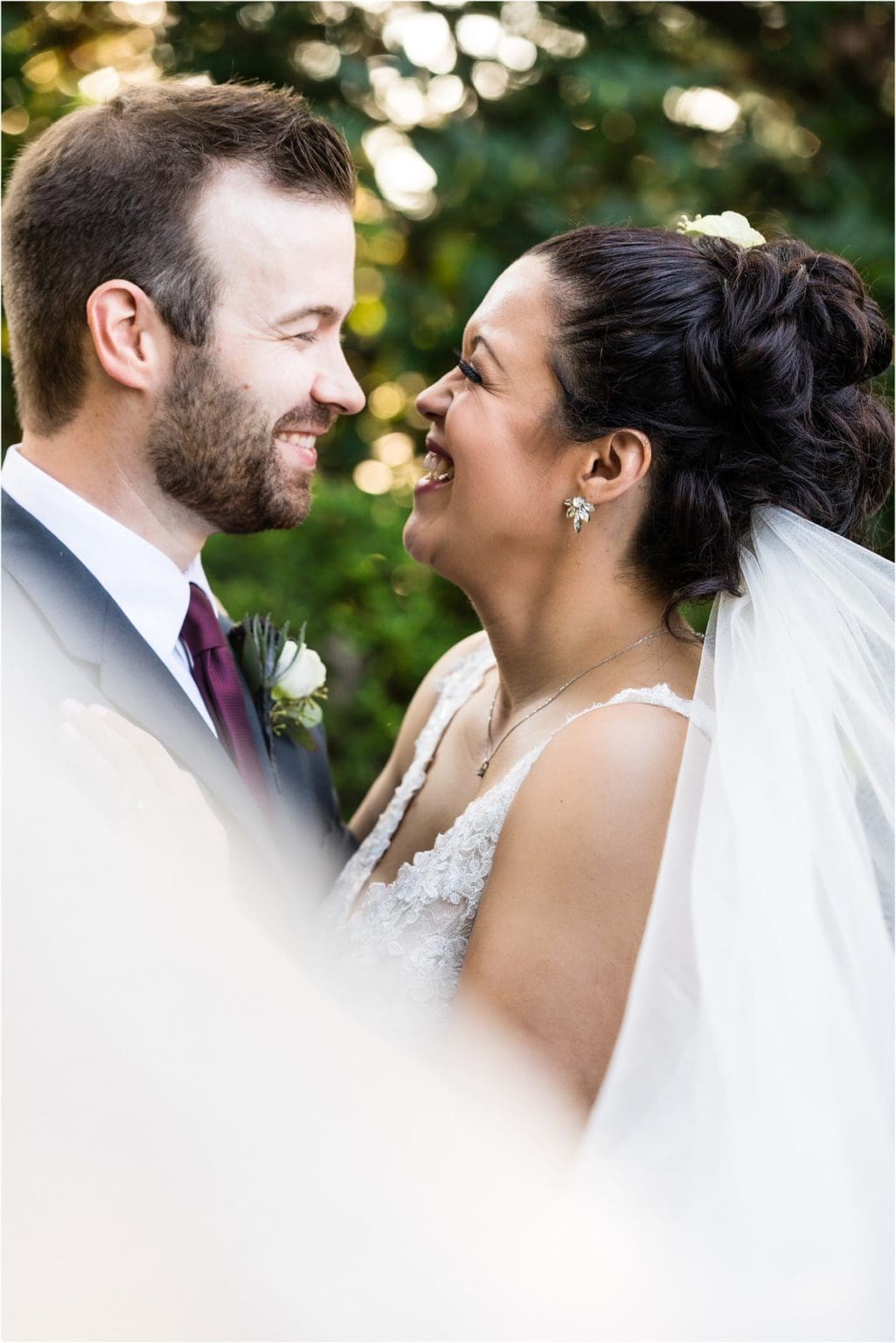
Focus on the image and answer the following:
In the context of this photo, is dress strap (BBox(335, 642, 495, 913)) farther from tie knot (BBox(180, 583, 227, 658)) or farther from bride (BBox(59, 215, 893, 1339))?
tie knot (BBox(180, 583, 227, 658))

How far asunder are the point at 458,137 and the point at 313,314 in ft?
8.47

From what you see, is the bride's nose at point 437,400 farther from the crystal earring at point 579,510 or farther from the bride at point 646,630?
the crystal earring at point 579,510

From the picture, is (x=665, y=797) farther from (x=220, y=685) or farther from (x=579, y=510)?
(x=220, y=685)

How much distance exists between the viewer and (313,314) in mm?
2773

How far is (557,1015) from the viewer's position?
2.11 meters

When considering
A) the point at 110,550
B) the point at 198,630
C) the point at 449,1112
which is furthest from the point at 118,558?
the point at 449,1112

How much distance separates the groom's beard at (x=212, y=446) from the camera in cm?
267

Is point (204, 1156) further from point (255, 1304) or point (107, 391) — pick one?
point (107, 391)

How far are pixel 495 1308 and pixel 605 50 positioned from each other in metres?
4.98

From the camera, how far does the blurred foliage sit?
4.72 metres

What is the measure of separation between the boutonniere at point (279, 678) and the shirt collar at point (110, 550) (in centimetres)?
32

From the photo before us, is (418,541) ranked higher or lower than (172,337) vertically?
lower

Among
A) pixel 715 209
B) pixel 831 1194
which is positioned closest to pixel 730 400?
pixel 831 1194

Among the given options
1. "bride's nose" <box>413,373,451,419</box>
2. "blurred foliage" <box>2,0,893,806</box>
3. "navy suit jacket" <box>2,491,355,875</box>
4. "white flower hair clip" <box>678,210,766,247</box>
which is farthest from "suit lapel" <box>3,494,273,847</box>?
"blurred foliage" <box>2,0,893,806</box>
